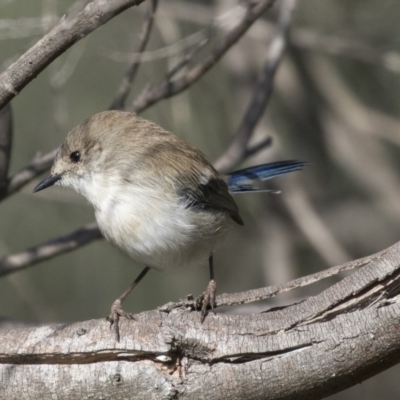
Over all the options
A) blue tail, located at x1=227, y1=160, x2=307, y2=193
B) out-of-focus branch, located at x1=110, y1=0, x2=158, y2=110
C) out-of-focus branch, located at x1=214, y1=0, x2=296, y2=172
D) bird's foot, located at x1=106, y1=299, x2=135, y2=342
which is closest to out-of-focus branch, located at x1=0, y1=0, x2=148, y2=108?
bird's foot, located at x1=106, y1=299, x2=135, y2=342

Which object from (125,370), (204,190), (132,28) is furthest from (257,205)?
(125,370)

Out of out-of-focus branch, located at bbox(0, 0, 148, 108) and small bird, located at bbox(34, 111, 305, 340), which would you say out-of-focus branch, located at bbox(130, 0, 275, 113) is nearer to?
small bird, located at bbox(34, 111, 305, 340)

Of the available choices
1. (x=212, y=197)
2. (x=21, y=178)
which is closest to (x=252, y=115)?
(x=212, y=197)

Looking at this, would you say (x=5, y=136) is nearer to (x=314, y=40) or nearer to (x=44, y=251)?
(x=44, y=251)

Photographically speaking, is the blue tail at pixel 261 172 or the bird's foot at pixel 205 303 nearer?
the bird's foot at pixel 205 303

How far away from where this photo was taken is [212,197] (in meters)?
3.75

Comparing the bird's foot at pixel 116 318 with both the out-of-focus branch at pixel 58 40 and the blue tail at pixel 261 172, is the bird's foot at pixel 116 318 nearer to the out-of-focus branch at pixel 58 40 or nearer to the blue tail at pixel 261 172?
the out-of-focus branch at pixel 58 40

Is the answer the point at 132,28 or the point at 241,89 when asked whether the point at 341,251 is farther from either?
the point at 132,28

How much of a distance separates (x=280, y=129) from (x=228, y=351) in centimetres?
354

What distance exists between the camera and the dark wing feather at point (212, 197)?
3549 millimetres

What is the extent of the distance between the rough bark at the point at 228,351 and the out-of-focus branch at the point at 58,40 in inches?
35.3

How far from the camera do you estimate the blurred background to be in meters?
5.32

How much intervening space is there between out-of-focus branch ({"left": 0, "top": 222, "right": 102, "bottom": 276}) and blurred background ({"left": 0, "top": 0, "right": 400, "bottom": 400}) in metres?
1.09

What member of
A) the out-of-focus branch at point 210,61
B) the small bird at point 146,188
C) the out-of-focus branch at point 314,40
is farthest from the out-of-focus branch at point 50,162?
the out-of-focus branch at point 314,40
